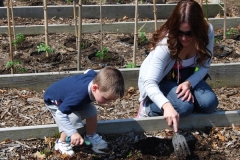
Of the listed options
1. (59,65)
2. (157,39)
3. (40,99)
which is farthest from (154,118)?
(59,65)

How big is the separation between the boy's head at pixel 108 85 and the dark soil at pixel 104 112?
695 mm

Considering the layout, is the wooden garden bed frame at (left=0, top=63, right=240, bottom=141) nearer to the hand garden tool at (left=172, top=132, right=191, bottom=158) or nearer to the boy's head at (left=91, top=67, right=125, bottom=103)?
the hand garden tool at (left=172, top=132, right=191, bottom=158)

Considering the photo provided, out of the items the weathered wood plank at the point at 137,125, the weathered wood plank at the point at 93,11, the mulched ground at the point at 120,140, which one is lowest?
the mulched ground at the point at 120,140

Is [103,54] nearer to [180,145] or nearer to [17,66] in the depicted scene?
[17,66]

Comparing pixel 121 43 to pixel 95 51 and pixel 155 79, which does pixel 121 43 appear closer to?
pixel 95 51

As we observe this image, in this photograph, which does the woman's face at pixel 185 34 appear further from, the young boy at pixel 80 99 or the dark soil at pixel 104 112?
the dark soil at pixel 104 112

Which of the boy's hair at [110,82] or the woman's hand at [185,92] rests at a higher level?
the boy's hair at [110,82]

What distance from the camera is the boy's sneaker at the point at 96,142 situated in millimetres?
3371

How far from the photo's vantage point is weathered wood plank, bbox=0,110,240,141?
3414 mm

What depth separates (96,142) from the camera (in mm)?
3377

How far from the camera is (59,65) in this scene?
5.07m

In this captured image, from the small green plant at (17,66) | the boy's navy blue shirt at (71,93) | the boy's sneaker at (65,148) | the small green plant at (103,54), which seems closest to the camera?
the boy's navy blue shirt at (71,93)

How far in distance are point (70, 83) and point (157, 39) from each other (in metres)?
0.88

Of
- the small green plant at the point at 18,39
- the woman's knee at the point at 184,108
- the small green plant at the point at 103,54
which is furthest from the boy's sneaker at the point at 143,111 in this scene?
the small green plant at the point at 18,39
